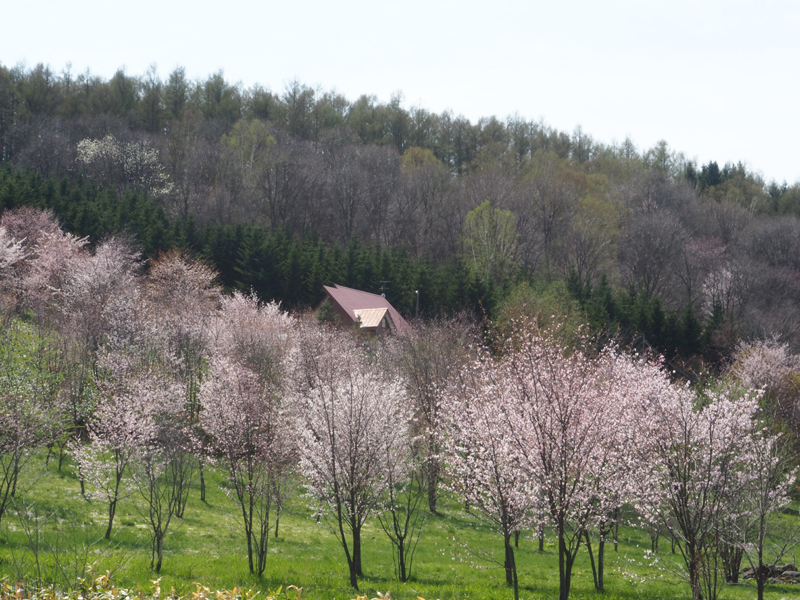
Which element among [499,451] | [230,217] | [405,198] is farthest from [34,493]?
[405,198]

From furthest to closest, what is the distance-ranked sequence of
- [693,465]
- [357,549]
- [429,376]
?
[429,376]
[357,549]
[693,465]

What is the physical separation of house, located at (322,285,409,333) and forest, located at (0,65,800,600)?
8.43 ft

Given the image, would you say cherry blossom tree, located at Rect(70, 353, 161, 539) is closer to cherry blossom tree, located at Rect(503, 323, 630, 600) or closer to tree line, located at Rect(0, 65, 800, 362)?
cherry blossom tree, located at Rect(503, 323, 630, 600)

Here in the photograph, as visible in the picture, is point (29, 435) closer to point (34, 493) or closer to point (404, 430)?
point (34, 493)

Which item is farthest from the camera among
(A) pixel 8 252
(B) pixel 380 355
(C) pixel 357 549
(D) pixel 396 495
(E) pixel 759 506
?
(A) pixel 8 252

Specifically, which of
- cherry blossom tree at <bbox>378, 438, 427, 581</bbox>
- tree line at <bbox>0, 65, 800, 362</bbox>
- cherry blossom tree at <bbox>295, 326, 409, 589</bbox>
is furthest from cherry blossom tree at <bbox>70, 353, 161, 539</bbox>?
tree line at <bbox>0, 65, 800, 362</bbox>

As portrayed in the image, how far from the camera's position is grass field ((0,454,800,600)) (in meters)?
16.0

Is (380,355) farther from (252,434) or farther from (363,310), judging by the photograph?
(252,434)

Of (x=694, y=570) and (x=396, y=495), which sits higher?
(x=396, y=495)

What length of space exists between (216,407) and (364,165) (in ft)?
188

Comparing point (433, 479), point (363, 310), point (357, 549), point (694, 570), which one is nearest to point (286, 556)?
point (357, 549)

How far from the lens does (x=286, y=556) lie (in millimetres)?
20203

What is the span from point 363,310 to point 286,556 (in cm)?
3331

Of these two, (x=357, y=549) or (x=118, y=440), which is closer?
(x=357, y=549)
